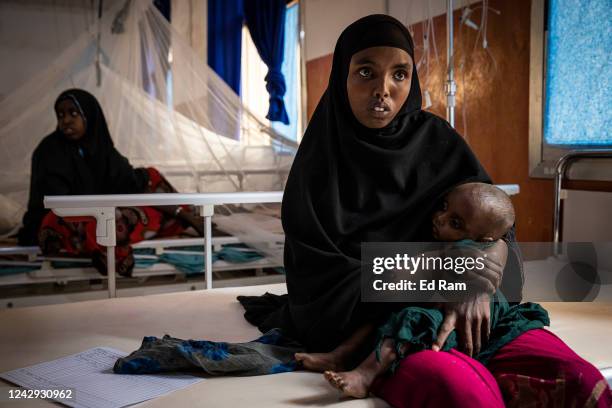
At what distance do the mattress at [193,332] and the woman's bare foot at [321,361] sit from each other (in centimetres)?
2

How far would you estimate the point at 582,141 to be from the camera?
11.1 ft

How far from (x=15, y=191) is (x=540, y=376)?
4.24 metres

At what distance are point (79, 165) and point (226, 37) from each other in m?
3.02

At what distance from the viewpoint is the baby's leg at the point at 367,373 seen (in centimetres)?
118

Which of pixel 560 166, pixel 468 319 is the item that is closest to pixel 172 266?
pixel 560 166

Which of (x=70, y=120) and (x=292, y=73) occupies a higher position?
(x=292, y=73)

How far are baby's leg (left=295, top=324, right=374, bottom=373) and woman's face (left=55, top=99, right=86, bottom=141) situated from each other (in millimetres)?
3012

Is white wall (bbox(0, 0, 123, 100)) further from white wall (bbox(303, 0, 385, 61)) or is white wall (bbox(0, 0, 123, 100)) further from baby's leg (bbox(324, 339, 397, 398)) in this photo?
baby's leg (bbox(324, 339, 397, 398))

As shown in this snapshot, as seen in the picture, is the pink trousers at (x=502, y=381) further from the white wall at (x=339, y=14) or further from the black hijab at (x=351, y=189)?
the white wall at (x=339, y=14)

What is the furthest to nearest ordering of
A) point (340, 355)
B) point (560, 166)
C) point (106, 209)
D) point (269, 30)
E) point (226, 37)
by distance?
point (226, 37) < point (269, 30) < point (560, 166) < point (106, 209) < point (340, 355)

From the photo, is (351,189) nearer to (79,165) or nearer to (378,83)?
(378,83)

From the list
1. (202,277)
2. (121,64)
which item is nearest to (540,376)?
(202,277)

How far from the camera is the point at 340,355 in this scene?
52.1 inches

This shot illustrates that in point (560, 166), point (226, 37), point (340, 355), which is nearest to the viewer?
point (340, 355)
